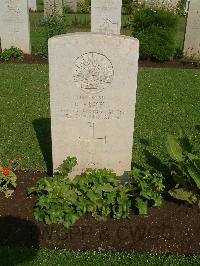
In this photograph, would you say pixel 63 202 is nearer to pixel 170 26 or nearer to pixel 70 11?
pixel 170 26

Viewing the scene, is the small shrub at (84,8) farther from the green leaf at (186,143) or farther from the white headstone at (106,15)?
the green leaf at (186,143)

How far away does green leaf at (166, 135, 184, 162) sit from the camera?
4.02 m

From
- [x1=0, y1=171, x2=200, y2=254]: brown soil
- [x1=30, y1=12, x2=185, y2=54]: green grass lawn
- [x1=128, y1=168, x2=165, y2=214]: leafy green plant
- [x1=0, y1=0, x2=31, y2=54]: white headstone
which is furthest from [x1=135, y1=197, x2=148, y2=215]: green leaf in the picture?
[x1=30, y1=12, x2=185, y2=54]: green grass lawn

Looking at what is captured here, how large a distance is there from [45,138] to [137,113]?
2.02m

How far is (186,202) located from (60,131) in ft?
5.41

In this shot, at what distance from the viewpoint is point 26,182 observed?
4.61 m

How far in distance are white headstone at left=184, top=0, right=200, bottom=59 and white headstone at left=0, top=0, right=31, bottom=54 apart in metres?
4.88

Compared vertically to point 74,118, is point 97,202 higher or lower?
lower

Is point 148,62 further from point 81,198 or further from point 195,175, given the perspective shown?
point 81,198

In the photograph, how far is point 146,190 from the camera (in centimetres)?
384

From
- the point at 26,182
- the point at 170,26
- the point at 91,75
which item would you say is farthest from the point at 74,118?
the point at 170,26

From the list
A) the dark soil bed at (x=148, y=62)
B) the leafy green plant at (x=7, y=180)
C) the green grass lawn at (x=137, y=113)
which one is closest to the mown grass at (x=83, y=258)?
the leafy green plant at (x=7, y=180)

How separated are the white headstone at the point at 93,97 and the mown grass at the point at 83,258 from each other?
116 centimetres

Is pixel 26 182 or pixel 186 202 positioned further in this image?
pixel 26 182
